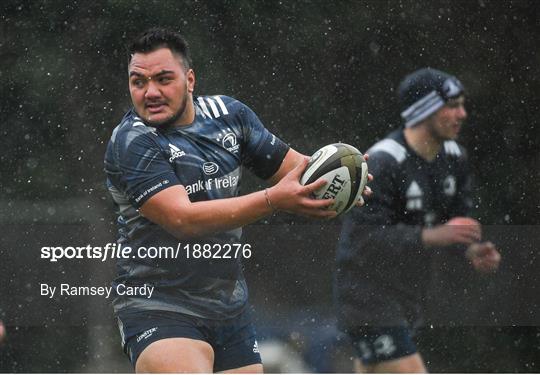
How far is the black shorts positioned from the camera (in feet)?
13.6

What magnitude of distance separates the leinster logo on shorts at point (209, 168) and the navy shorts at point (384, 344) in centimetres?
122

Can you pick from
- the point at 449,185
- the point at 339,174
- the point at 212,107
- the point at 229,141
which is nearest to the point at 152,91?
the point at 212,107

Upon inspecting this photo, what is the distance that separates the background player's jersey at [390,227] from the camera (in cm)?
508

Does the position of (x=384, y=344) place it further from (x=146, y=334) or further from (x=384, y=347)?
(x=146, y=334)

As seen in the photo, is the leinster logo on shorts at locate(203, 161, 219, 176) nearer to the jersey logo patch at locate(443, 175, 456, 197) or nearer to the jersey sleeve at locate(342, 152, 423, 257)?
the jersey sleeve at locate(342, 152, 423, 257)

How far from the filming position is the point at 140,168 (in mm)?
4246

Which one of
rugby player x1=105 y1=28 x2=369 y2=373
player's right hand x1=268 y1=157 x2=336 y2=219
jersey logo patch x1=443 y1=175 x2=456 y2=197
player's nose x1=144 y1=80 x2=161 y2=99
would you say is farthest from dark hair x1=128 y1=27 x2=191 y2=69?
jersey logo patch x1=443 y1=175 x2=456 y2=197

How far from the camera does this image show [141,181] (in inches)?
166

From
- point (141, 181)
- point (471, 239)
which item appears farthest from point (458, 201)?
point (141, 181)

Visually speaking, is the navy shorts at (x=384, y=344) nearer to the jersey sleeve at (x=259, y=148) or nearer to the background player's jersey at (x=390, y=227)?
the background player's jersey at (x=390, y=227)

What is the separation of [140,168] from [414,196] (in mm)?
1944

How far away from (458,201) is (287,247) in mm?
1184

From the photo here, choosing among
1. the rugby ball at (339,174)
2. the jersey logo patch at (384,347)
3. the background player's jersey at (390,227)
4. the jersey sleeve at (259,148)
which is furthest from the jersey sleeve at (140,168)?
the jersey logo patch at (384,347)

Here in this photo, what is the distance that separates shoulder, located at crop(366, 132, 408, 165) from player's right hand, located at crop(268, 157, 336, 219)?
1362 millimetres
